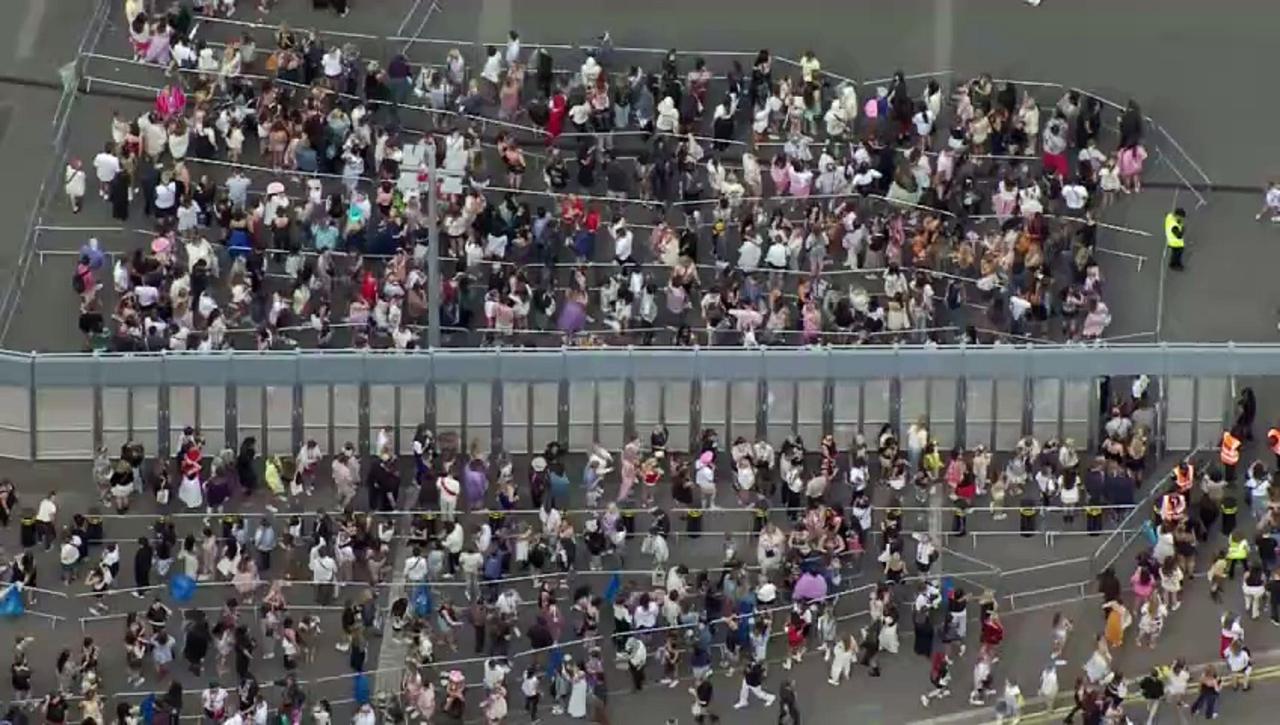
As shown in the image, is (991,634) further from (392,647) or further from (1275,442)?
(392,647)

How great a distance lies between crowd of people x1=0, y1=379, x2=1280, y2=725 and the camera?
223 ft

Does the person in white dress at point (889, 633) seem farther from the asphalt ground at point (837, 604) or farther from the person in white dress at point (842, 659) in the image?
the person in white dress at point (842, 659)

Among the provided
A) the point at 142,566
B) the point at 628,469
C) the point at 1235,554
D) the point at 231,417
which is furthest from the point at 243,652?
the point at 1235,554

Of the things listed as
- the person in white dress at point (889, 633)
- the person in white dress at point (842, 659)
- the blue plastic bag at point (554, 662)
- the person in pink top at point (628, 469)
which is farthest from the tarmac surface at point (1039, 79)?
the blue plastic bag at point (554, 662)

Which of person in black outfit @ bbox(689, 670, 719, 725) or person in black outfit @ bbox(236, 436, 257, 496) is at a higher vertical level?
person in black outfit @ bbox(236, 436, 257, 496)

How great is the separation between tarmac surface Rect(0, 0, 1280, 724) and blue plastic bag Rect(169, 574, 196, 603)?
0.80 metres

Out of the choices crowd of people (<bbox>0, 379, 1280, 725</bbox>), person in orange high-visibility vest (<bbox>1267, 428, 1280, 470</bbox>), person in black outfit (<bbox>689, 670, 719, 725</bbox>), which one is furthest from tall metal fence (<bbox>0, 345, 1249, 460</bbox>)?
person in black outfit (<bbox>689, 670, 719, 725</bbox>)

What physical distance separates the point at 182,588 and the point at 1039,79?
17.5m

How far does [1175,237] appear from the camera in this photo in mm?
73312

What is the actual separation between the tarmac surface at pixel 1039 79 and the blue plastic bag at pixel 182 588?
80cm

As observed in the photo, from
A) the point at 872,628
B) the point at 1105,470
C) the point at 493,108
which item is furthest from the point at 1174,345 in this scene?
the point at 493,108

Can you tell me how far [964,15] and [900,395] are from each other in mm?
8695

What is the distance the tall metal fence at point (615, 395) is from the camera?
233 ft

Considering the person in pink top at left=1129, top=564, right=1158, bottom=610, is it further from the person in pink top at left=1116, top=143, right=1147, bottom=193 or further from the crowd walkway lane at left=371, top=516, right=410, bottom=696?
the crowd walkway lane at left=371, top=516, right=410, bottom=696
